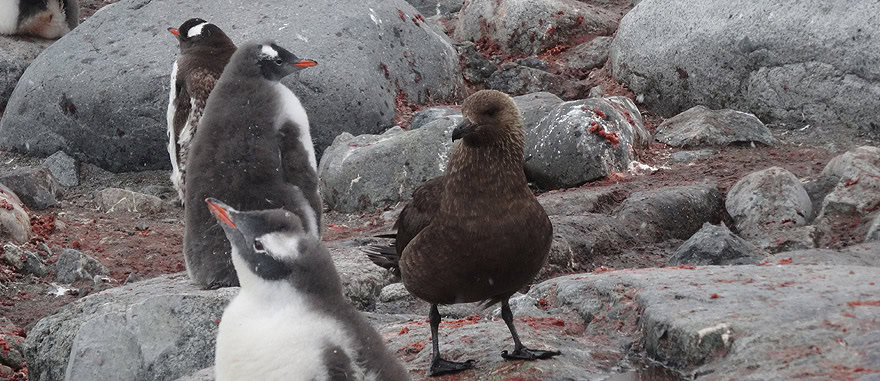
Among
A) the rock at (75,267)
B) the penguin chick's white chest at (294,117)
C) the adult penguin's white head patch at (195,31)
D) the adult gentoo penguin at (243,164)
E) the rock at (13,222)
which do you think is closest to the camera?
the adult gentoo penguin at (243,164)

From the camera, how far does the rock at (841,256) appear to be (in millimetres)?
7148

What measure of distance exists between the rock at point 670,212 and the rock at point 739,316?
9.32 feet

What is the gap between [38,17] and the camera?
15.6m

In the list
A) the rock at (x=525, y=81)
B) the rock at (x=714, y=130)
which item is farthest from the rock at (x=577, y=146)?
the rock at (x=525, y=81)

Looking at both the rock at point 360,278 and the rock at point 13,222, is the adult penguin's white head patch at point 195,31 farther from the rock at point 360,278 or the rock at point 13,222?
the rock at point 360,278

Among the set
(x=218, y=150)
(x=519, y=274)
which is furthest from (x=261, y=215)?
(x=218, y=150)

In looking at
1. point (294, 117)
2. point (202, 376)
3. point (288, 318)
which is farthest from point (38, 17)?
point (288, 318)

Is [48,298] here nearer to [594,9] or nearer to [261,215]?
[261,215]

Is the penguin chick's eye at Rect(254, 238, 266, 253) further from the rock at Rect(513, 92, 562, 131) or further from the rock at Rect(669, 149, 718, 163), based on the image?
the rock at Rect(669, 149, 718, 163)

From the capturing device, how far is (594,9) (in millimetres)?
15906

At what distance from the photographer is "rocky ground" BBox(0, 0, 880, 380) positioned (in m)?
5.21

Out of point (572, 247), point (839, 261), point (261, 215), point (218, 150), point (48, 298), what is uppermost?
point (261, 215)

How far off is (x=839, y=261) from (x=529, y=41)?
28.0 feet

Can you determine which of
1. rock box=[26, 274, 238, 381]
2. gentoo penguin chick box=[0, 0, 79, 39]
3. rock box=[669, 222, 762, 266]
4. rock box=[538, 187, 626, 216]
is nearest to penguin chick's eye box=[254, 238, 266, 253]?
rock box=[26, 274, 238, 381]
